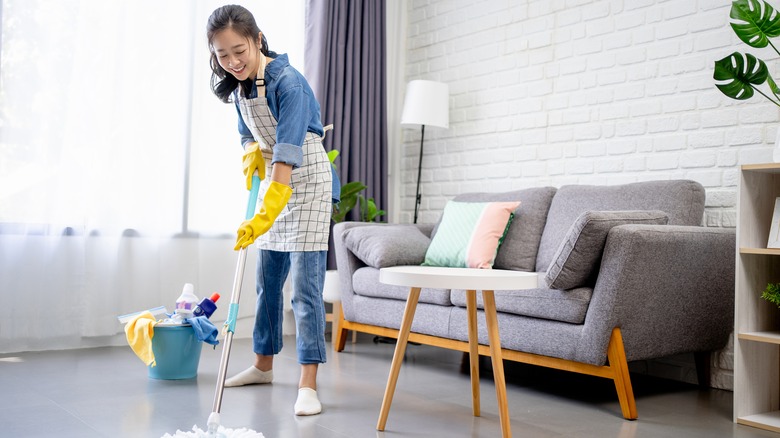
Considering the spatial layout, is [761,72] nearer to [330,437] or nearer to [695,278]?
[695,278]

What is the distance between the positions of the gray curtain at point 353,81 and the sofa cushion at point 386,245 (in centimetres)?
68

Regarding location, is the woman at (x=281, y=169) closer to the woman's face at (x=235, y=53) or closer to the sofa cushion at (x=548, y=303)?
the woman's face at (x=235, y=53)

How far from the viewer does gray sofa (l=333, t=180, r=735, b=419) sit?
222 cm

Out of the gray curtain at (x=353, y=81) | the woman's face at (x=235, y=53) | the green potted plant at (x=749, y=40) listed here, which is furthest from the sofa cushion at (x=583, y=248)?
the gray curtain at (x=353, y=81)

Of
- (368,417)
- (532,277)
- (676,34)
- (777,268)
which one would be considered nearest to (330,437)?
(368,417)

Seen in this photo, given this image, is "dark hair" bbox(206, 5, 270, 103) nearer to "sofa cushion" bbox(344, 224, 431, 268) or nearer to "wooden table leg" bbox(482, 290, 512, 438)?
"wooden table leg" bbox(482, 290, 512, 438)

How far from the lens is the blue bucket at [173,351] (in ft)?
8.29

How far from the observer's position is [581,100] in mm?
3271

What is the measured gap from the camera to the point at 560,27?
3.38 metres

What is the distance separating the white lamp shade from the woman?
1.51 metres

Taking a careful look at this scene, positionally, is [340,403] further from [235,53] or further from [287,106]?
[235,53]

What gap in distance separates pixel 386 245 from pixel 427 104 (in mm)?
970

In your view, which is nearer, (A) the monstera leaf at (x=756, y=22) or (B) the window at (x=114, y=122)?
(A) the monstera leaf at (x=756, y=22)

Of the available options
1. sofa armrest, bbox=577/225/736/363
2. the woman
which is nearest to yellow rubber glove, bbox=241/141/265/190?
the woman
